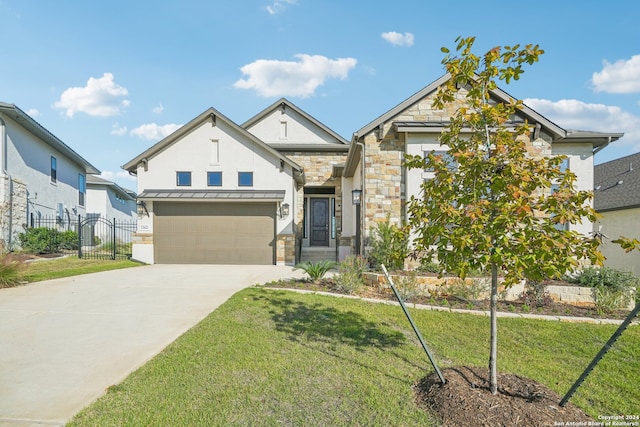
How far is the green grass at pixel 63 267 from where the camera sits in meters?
9.61

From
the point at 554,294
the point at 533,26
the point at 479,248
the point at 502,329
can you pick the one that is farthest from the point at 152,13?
the point at 554,294

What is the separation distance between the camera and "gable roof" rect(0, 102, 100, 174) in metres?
13.8

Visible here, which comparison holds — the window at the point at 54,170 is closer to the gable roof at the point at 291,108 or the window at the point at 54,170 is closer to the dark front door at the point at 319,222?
the gable roof at the point at 291,108

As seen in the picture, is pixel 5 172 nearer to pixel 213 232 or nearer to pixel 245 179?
pixel 213 232

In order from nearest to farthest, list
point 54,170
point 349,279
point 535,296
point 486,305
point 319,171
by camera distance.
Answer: point 486,305 → point 535,296 → point 349,279 → point 319,171 → point 54,170

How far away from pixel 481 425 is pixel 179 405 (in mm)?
2639

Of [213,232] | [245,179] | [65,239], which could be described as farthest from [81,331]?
[65,239]

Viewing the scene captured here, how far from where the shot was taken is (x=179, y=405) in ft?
9.67

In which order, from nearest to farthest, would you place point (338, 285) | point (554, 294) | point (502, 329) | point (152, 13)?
point (502, 329) → point (554, 294) → point (338, 285) → point (152, 13)

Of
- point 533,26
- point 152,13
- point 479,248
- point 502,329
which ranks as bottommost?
point 502,329

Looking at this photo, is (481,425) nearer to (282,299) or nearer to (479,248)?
(479,248)

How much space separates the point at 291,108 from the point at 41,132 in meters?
12.8

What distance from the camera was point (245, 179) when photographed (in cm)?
1434

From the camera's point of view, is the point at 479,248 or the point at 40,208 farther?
the point at 40,208
